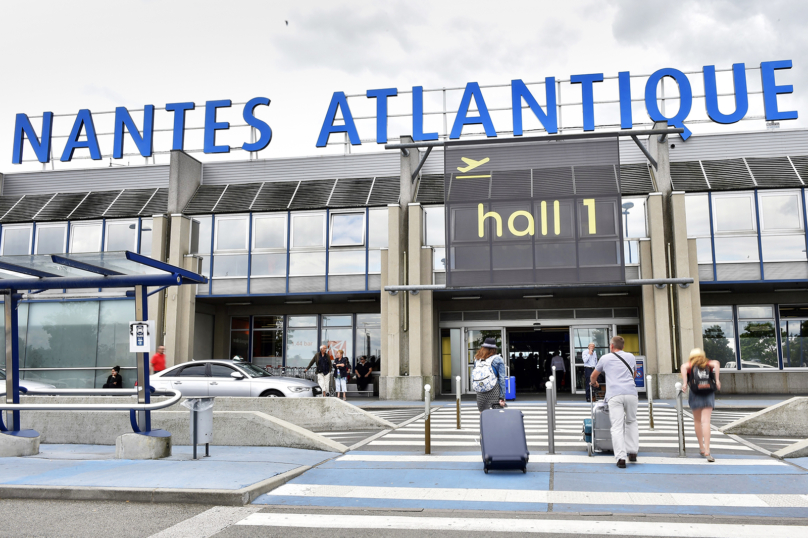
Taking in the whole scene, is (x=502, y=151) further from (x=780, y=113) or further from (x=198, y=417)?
(x=780, y=113)

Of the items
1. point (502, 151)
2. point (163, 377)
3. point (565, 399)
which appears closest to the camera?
point (502, 151)

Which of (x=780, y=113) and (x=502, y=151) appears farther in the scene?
(x=780, y=113)

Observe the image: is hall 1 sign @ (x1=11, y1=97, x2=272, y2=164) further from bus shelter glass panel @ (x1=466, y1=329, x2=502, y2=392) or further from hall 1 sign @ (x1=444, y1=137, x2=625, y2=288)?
hall 1 sign @ (x1=444, y1=137, x2=625, y2=288)

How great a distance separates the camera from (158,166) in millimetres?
26906

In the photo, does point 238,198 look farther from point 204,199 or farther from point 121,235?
point 121,235

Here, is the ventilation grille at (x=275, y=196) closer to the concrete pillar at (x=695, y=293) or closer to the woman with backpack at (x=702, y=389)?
the concrete pillar at (x=695, y=293)

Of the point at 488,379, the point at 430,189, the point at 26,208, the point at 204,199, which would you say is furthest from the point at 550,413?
the point at 26,208

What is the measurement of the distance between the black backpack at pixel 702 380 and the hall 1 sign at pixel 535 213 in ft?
18.7

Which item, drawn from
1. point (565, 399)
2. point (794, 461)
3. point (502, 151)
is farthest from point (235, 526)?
point (565, 399)

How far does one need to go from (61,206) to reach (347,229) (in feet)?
39.2

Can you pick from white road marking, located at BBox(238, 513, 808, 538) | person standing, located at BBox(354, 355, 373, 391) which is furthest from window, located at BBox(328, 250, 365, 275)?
white road marking, located at BBox(238, 513, 808, 538)

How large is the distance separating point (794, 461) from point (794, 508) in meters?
2.72

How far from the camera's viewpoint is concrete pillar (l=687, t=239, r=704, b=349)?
68.1 feet

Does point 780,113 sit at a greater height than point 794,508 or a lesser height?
greater
